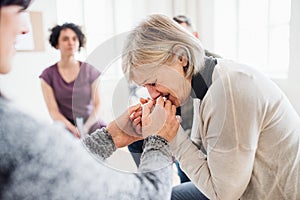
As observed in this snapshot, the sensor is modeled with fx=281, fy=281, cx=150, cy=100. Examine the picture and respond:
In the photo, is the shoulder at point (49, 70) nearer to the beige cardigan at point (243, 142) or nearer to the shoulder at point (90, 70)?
the shoulder at point (90, 70)

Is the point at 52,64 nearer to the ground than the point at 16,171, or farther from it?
farther from it

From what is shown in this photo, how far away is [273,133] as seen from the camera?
1.97 ft

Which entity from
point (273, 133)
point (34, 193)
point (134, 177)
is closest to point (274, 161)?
point (273, 133)

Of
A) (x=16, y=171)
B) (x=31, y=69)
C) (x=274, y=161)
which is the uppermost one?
(x=31, y=69)

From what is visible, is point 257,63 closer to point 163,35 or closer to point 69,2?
point 163,35

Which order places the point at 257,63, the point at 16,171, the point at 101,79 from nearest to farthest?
the point at 16,171 → the point at 101,79 → the point at 257,63

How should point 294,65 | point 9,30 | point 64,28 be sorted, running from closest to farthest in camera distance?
point 9,30
point 64,28
point 294,65

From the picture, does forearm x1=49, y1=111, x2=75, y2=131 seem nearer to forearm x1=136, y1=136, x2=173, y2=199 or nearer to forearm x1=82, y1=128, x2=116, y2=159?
forearm x1=82, y1=128, x2=116, y2=159

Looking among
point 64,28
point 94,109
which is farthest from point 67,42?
point 94,109

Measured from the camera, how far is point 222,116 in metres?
0.57

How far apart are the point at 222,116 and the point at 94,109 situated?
0.26 meters

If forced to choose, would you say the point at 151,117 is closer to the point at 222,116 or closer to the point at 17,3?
the point at 222,116

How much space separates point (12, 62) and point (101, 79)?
0.15m

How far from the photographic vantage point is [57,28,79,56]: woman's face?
497mm
